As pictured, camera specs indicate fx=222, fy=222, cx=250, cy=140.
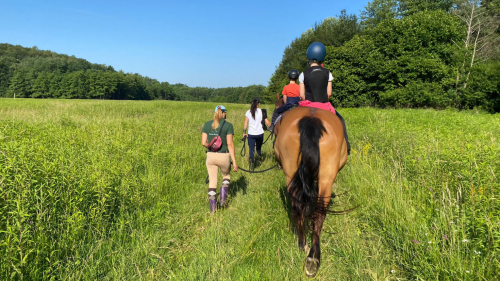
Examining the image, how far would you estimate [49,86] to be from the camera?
77000 millimetres

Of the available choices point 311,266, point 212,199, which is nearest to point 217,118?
point 212,199

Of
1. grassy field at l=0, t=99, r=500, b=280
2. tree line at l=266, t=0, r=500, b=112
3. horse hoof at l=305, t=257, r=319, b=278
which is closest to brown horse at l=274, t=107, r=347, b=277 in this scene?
horse hoof at l=305, t=257, r=319, b=278

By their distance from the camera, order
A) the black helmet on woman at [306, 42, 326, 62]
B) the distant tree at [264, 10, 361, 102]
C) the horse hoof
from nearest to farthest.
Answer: the horse hoof, the black helmet on woman at [306, 42, 326, 62], the distant tree at [264, 10, 361, 102]

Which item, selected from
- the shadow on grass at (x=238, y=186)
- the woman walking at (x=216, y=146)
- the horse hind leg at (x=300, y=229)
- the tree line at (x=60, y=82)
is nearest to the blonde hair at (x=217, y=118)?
the woman walking at (x=216, y=146)

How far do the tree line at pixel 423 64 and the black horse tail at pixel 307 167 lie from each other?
67.4ft

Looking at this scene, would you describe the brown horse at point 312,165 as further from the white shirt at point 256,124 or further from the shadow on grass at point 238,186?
the white shirt at point 256,124

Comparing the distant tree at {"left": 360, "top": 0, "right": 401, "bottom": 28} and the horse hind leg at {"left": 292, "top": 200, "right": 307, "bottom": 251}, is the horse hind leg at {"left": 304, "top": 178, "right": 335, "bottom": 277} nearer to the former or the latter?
the horse hind leg at {"left": 292, "top": 200, "right": 307, "bottom": 251}

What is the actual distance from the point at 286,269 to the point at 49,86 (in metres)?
104

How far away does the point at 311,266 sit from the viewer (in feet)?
9.05

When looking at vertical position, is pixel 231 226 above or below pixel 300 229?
below

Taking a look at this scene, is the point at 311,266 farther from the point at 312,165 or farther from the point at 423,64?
the point at 423,64

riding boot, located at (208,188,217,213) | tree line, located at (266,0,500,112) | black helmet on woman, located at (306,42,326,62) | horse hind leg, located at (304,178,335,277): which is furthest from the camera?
tree line, located at (266,0,500,112)

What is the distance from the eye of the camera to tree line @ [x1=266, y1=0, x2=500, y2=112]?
17781mm

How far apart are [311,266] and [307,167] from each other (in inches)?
48.2
